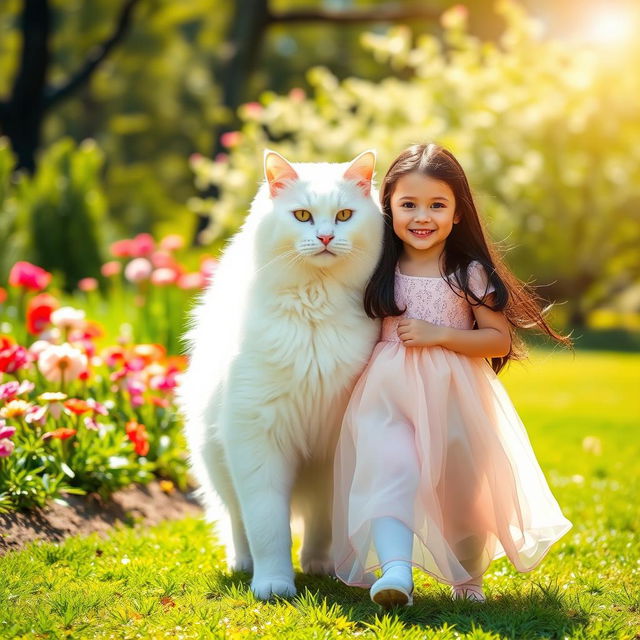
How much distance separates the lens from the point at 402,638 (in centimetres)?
262

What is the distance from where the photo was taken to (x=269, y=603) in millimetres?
3035

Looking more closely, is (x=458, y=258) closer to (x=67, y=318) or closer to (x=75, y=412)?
(x=75, y=412)

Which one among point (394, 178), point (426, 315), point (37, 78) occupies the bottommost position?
point (426, 315)

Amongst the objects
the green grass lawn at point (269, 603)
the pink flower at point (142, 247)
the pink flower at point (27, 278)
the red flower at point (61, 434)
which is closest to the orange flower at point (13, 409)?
the red flower at point (61, 434)

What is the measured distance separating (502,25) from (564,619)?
19275 mm

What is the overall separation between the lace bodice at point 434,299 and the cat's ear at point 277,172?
20.1 inches

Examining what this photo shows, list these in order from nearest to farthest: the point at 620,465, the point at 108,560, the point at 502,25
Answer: the point at 108,560, the point at 620,465, the point at 502,25

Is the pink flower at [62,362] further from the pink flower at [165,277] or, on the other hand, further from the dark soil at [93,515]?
the pink flower at [165,277]

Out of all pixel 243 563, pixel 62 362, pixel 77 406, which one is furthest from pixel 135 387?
pixel 243 563

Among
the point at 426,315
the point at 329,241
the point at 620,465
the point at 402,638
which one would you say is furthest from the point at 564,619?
the point at 620,465

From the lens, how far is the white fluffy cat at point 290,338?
123 inches

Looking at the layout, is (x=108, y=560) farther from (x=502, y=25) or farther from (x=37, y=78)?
(x=502, y=25)

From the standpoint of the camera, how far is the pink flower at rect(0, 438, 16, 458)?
3527 mm

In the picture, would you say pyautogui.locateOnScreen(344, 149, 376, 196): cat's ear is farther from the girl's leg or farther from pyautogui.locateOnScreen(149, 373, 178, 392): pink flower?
pyautogui.locateOnScreen(149, 373, 178, 392): pink flower
